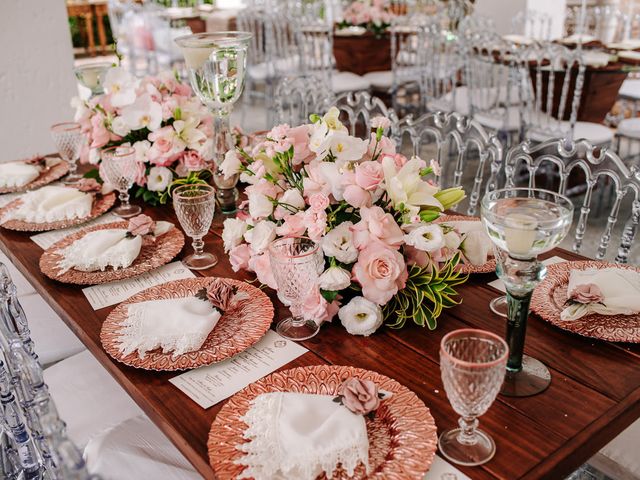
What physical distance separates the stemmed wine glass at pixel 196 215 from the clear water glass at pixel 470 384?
717 millimetres

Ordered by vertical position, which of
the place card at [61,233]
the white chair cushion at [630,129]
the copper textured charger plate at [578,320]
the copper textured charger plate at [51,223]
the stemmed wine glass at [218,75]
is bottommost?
the white chair cushion at [630,129]

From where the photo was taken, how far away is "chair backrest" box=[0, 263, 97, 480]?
0.63m

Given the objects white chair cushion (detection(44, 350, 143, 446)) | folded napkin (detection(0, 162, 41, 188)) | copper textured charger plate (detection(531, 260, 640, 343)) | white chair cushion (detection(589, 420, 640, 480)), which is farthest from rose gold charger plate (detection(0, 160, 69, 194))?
white chair cushion (detection(589, 420, 640, 480))

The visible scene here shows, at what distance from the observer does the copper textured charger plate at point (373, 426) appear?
2.68 feet

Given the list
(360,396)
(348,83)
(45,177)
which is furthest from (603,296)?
(348,83)

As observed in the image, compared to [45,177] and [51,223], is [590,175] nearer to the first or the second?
[51,223]

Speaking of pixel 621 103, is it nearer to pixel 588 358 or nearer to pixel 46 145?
pixel 46 145

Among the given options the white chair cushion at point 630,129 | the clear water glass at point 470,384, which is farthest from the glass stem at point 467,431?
the white chair cushion at point 630,129

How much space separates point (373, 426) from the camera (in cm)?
90

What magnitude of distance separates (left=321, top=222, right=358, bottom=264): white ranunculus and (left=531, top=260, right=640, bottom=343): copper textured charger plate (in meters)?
0.37

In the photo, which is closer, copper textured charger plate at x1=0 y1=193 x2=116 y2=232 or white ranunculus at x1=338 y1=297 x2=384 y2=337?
white ranunculus at x1=338 y1=297 x2=384 y2=337

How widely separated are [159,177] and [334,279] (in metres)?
0.89

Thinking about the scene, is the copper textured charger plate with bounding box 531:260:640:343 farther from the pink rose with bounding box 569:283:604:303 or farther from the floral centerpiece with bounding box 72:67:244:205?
the floral centerpiece with bounding box 72:67:244:205

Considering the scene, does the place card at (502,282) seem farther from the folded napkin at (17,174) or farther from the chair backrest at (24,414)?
the folded napkin at (17,174)
